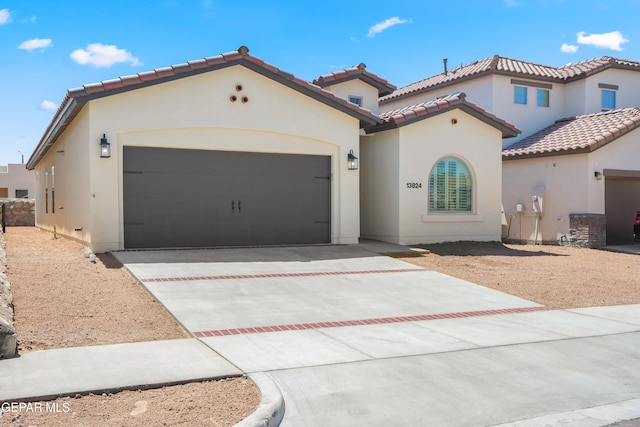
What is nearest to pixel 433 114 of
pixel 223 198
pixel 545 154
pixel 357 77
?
pixel 357 77

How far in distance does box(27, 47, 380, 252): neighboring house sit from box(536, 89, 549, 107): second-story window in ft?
37.5

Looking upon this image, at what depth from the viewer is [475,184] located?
60.0 feet

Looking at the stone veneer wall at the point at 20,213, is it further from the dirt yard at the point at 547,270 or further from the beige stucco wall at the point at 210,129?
the dirt yard at the point at 547,270

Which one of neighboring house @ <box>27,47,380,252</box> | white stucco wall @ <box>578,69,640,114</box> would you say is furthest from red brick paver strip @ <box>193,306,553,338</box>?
white stucco wall @ <box>578,69,640,114</box>

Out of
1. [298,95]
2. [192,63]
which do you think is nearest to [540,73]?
[298,95]

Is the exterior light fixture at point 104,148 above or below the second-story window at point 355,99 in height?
below

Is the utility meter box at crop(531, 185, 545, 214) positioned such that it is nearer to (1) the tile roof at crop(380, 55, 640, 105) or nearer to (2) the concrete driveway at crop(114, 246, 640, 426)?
(1) the tile roof at crop(380, 55, 640, 105)

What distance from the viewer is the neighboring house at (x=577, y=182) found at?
1942 cm

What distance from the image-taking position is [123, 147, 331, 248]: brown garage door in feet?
47.2

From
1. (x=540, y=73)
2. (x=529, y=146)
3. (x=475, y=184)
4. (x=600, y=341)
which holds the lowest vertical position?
(x=600, y=341)

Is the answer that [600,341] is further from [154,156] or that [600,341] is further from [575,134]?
[575,134]

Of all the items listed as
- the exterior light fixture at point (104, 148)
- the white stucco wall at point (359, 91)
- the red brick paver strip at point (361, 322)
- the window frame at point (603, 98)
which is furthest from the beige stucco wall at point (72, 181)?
the window frame at point (603, 98)

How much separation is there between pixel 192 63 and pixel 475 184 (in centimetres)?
916

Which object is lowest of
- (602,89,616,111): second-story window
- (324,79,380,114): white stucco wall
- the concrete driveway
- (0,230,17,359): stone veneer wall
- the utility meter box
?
the concrete driveway
